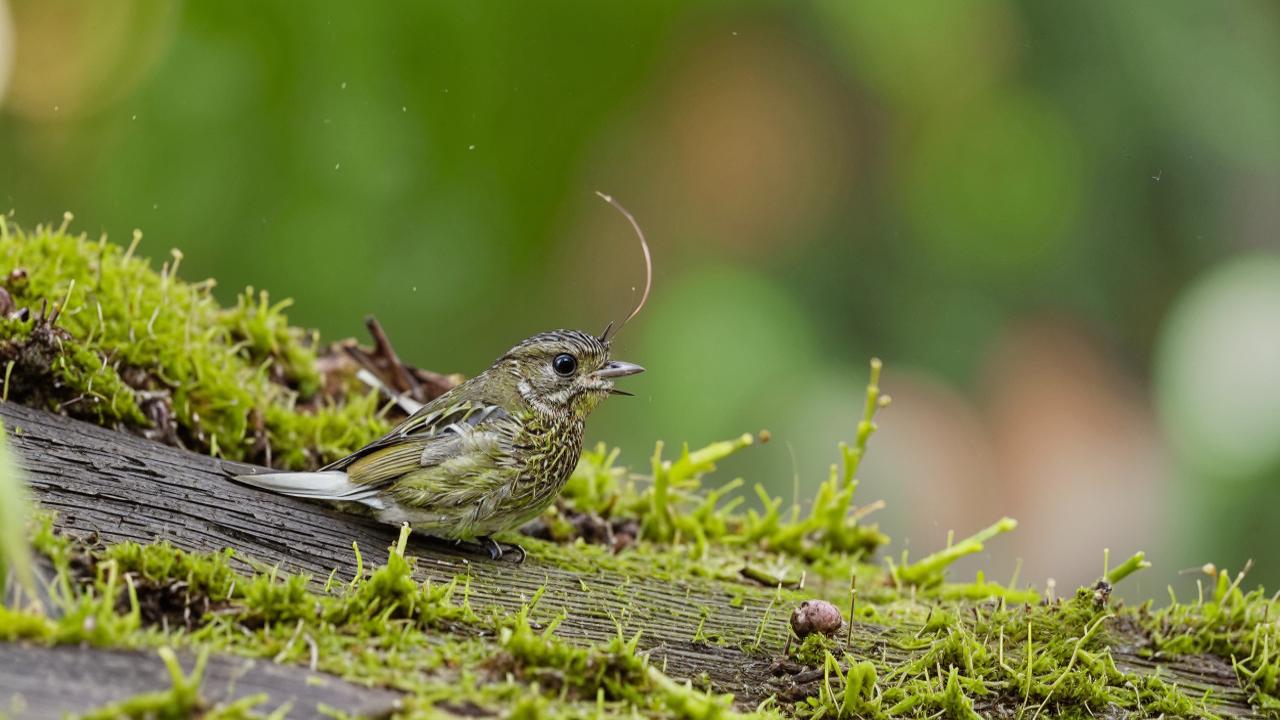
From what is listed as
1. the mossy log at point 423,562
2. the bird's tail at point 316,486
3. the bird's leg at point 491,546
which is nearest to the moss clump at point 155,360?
the mossy log at point 423,562

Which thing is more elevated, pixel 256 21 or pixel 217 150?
pixel 256 21

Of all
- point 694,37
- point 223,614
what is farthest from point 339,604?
point 694,37

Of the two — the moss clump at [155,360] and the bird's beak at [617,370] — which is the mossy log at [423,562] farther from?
the bird's beak at [617,370]

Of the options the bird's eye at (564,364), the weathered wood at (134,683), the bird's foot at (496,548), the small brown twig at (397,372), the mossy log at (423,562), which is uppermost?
the bird's eye at (564,364)

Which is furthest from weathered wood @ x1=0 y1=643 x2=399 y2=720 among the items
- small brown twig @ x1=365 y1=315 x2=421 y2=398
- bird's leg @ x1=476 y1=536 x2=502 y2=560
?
small brown twig @ x1=365 y1=315 x2=421 y2=398

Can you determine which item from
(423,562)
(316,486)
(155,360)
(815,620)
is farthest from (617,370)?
(155,360)

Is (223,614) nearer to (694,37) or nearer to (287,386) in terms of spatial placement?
(287,386)

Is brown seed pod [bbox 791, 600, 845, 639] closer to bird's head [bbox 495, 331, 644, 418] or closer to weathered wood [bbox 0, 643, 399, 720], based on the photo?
bird's head [bbox 495, 331, 644, 418]
